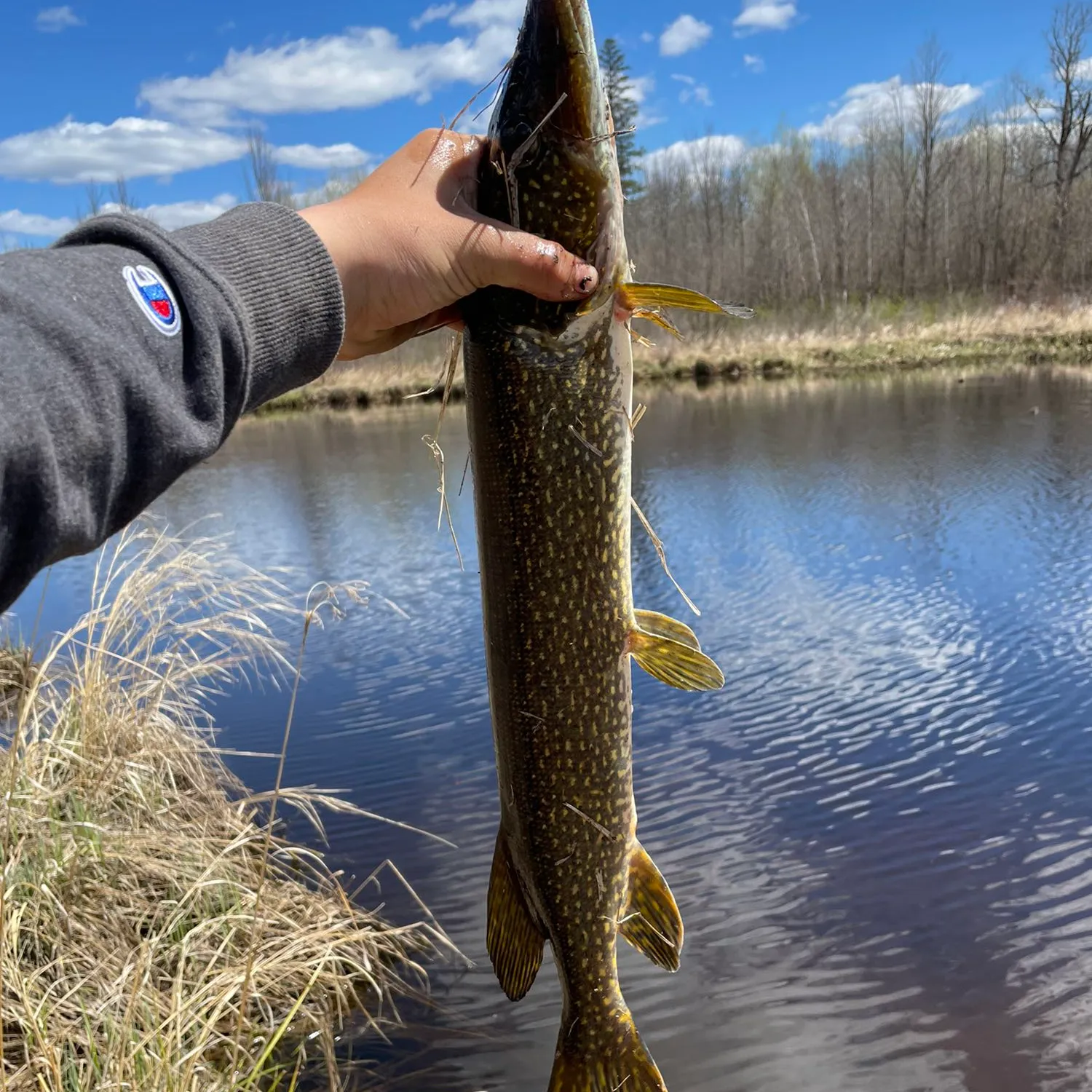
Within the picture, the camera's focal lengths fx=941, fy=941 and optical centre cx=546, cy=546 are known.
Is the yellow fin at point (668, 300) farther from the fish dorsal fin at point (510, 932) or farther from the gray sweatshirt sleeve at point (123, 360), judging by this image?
the fish dorsal fin at point (510, 932)

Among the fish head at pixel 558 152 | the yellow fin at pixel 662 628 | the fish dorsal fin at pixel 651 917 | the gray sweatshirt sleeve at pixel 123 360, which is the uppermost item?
the fish head at pixel 558 152

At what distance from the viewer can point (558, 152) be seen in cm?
210

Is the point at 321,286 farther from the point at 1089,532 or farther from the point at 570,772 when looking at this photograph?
the point at 1089,532

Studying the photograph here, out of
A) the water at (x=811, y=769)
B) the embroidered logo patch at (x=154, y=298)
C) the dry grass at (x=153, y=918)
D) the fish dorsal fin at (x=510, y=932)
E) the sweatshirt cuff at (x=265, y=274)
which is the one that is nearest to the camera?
the embroidered logo patch at (x=154, y=298)

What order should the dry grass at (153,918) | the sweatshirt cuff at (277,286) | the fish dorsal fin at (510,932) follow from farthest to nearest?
the dry grass at (153,918), the fish dorsal fin at (510,932), the sweatshirt cuff at (277,286)

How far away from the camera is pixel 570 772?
2.44m

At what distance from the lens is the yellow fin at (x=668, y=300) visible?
80.2 inches

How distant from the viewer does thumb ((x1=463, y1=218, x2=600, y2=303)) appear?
202 centimetres

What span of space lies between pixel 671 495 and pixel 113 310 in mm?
13049

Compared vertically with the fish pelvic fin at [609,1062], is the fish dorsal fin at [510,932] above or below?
above

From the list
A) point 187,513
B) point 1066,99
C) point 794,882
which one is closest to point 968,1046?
point 794,882

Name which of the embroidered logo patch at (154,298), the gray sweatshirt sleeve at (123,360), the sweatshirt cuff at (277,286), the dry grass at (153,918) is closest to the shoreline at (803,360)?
the dry grass at (153,918)

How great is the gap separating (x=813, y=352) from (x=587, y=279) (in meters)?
28.7

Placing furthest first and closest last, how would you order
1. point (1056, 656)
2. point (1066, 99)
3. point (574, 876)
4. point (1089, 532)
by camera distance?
point (1066, 99) → point (1089, 532) → point (1056, 656) → point (574, 876)
